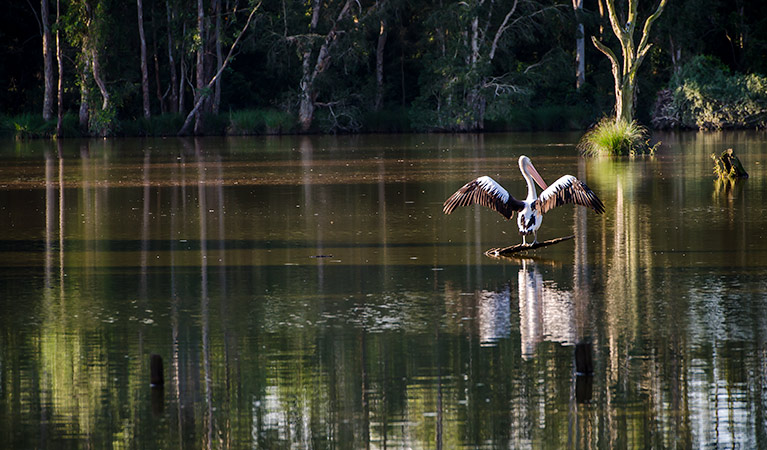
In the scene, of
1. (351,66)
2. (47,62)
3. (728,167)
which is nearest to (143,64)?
(47,62)

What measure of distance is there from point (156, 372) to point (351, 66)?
147 ft

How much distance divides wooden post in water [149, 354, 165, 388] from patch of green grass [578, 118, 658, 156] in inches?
903

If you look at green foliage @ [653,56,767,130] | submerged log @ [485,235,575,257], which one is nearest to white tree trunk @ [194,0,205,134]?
green foliage @ [653,56,767,130]

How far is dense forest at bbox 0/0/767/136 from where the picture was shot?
4941cm

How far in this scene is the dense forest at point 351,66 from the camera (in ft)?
162

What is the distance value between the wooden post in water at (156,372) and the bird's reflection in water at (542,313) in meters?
2.50

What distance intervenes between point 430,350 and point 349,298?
218 centimetres

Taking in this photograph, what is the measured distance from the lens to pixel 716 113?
48156mm

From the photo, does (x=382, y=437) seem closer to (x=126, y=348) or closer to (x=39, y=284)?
(x=126, y=348)

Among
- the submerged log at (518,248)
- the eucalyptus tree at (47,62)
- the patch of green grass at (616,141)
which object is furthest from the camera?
the eucalyptus tree at (47,62)

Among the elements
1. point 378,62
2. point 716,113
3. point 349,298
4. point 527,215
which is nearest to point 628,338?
point 349,298

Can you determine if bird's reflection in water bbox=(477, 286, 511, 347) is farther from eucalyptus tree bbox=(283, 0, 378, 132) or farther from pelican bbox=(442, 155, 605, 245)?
eucalyptus tree bbox=(283, 0, 378, 132)

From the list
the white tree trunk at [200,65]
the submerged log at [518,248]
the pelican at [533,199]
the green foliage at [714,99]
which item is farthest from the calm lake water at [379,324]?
the white tree trunk at [200,65]

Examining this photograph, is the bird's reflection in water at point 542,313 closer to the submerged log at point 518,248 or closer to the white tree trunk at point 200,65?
the submerged log at point 518,248
